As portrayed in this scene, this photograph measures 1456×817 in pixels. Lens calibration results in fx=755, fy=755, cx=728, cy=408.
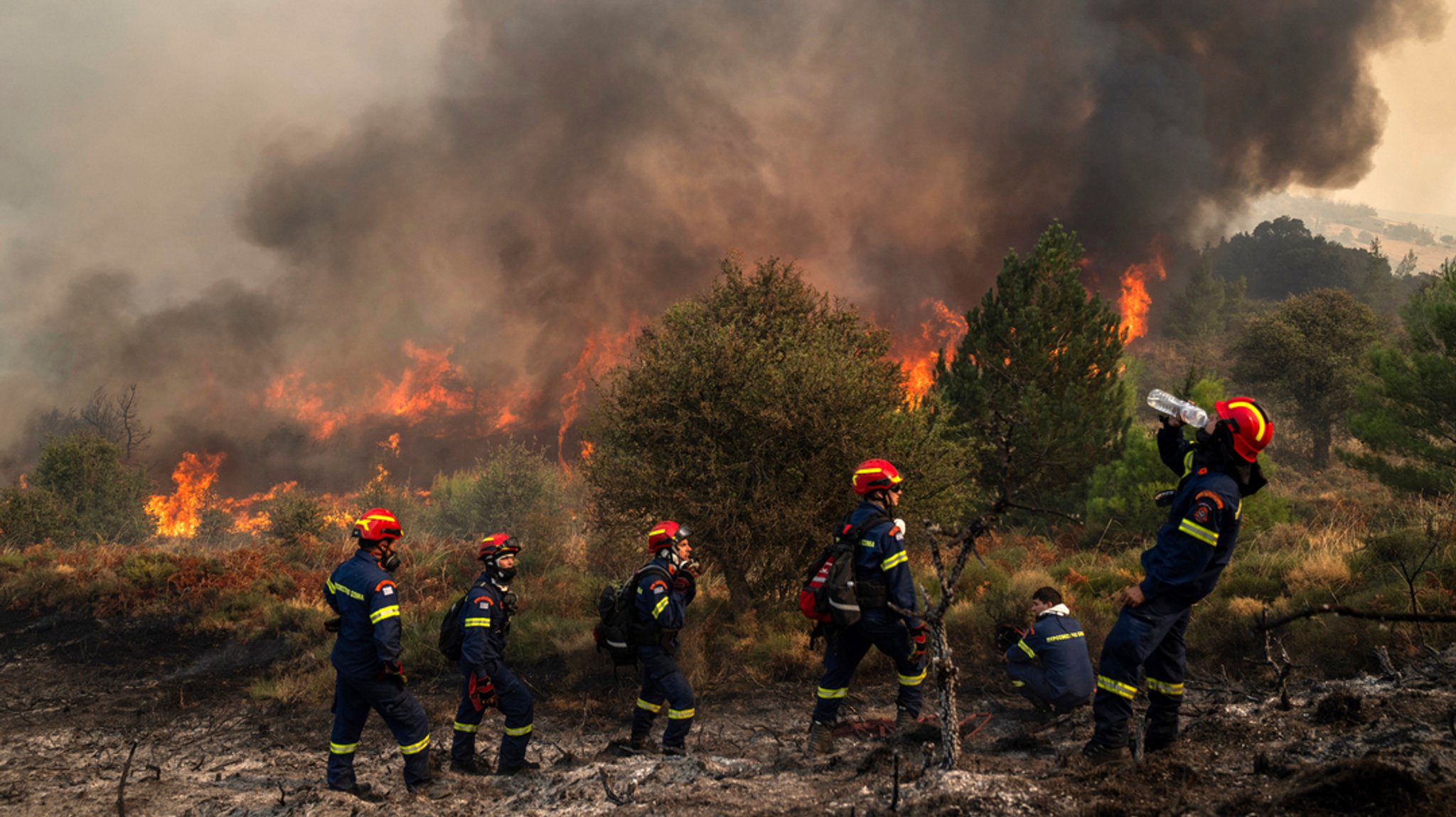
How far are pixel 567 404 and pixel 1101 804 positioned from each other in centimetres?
5720

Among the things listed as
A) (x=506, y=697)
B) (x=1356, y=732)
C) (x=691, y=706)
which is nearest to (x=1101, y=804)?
(x=1356, y=732)

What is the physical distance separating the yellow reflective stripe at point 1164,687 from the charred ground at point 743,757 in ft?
1.02

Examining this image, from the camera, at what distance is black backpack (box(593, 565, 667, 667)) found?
6727mm

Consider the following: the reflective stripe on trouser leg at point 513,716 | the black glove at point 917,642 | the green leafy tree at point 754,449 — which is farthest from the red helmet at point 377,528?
the green leafy tree at point 754,449

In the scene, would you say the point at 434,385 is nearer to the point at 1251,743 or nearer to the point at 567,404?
the point at 567,404

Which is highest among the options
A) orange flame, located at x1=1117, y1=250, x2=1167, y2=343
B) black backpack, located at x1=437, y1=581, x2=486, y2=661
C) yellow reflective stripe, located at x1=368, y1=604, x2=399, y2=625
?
orange flame, located at x1=1117, y1=250, x2=1167, y2=343

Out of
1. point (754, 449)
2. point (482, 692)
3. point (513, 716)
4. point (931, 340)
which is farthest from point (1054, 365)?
point (931, 340)

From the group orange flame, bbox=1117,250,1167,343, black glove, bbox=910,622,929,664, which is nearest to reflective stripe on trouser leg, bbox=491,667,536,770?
black glove, bbox=910,622,929,664

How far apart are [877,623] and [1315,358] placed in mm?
34782

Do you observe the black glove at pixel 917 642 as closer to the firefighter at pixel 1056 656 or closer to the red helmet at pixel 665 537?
the firefighter at pixel 1056 656

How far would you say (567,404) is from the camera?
58938 millimetres

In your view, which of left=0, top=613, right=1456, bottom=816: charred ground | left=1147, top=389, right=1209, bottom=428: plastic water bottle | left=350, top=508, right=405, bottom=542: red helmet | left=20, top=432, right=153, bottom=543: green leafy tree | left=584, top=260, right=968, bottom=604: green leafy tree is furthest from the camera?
left=20, top=432, right=153, bottom=543: green leafy tree

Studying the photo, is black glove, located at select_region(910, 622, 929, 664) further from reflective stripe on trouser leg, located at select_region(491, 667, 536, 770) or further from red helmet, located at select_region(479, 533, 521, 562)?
red helmet, located at select_region(479, 533, 521, 562)

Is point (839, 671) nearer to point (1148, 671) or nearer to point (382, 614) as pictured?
point (1148, 671)
